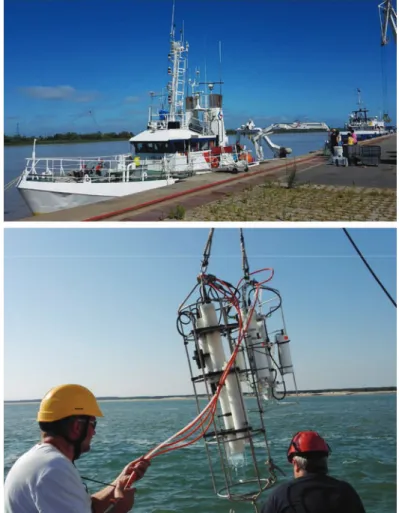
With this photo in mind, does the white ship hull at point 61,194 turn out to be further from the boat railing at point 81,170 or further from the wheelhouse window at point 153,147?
the wheelhouse window at point 153,147

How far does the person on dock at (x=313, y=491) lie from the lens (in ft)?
6.49

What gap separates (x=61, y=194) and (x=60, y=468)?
29.8ft

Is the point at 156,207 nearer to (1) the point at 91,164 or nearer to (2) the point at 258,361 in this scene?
(2) the point at 258,361

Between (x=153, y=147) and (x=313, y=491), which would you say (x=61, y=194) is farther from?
(x=313, y=491)

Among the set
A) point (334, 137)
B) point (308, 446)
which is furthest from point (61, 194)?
point (308, 446)

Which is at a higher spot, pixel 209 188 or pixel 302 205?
pixel 209 188

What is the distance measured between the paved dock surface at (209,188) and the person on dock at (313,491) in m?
3.45

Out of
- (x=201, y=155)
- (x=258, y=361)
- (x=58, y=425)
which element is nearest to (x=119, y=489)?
(x=58, y=425)

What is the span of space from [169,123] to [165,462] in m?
6.42

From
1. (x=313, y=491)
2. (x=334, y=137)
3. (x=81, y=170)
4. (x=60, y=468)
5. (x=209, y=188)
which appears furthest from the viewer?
(x=334, y=137)

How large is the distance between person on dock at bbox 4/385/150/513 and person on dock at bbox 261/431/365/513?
1.57 ft

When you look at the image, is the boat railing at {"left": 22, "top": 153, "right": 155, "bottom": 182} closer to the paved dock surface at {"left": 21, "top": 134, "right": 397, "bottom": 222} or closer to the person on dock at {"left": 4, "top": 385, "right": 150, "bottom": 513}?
the paved dock surface at {"left": 21, "top": 134, "right": 397, "bottom": 222}

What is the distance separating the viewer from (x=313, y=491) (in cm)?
200

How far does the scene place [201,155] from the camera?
1230 centimetres
